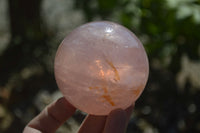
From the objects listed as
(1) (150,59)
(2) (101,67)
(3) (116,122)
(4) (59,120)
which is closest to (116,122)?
(3) (116,122)

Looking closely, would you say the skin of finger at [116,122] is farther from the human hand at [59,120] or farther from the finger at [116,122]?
the human hand at [59,120]

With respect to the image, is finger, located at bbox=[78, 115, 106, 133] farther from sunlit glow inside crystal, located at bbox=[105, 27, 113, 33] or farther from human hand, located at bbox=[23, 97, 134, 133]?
sunlit glow inside crystal, located at bbox=[105, 27, 113, 33]

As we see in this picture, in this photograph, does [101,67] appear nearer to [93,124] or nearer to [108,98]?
[108,98]

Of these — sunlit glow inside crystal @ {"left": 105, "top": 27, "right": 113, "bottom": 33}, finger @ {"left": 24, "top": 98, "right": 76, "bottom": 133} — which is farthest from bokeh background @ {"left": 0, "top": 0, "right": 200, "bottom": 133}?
finger @ {"left": 24, "top": 98, "right": 76, "bottom": 133}

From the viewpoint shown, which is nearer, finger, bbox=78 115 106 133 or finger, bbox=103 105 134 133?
finger, bbox=103 105 134 133

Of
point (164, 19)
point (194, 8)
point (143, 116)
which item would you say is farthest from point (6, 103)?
point (194, 8)
